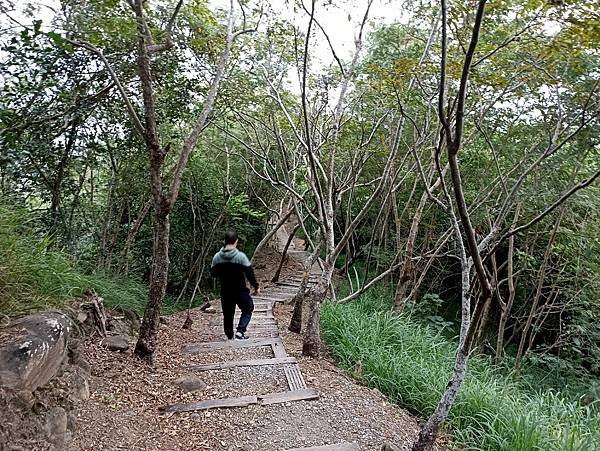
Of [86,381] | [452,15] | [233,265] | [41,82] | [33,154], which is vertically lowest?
[86,381]

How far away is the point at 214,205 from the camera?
33.2ft

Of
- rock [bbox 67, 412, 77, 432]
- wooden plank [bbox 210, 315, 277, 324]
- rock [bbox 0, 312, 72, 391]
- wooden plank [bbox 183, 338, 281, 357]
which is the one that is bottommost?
wooden plank [bbox 210, 315, 277, 324]

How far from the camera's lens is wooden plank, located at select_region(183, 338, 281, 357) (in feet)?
16.8

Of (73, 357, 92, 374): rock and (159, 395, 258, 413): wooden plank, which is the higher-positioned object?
(73, 357, 92, 374): rock

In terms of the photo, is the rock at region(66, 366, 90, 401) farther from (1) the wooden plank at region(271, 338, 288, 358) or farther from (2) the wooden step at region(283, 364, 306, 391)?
(1) the wooden plank at region(271, 338, 288, 358)

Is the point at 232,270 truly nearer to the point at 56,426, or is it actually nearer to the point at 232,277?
the point at 232,277

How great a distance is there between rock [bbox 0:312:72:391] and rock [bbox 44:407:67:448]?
211mm

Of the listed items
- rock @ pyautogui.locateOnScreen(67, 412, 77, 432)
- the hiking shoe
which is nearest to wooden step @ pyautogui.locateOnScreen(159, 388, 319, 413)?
rock @ pyautogui.locateOnScreen(67, 412, 77, 432)

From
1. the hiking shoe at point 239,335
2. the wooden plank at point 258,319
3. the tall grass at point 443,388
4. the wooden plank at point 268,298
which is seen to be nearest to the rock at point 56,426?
the hiking shoe at point 239,335

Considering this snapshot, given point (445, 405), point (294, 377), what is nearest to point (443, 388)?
point (445, 405)

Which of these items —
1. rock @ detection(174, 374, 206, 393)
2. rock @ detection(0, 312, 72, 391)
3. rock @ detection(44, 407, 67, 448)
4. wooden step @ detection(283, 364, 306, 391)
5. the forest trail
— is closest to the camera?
rock @ detection(0, 312, 72, 391)

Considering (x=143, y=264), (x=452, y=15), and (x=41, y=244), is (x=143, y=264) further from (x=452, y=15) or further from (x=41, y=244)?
(x=452, y=15)

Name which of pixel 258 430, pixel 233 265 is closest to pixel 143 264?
pixel 233 265

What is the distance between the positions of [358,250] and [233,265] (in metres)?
8.46
